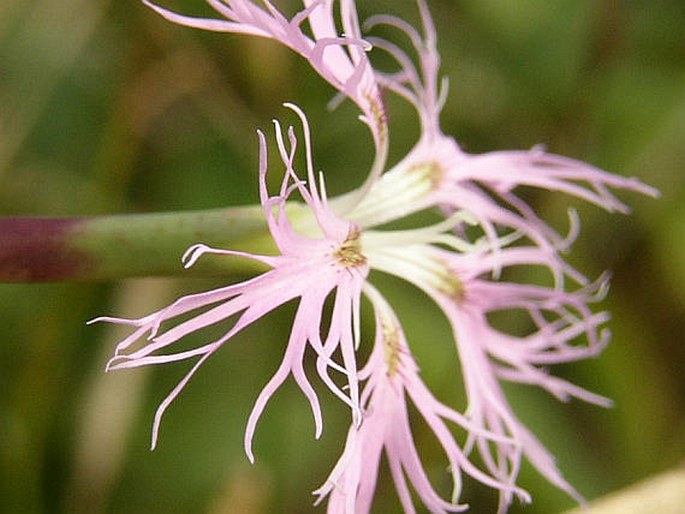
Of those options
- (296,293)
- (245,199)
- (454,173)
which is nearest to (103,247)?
(296,293)

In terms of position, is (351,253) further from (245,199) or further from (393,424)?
(245,199)

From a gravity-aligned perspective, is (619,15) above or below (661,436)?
above

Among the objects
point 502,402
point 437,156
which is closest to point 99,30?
point 437,156

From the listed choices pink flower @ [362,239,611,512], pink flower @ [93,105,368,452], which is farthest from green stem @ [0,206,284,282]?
pink flower @ [362,239,611,512]

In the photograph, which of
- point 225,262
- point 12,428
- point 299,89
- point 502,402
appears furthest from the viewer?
point 299,89

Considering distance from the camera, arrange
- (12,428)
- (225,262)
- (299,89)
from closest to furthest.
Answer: (225,262) < (12,428) < (299,89)

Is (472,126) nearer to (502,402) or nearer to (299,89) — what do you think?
(299,89)

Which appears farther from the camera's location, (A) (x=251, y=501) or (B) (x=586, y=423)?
(B) (x=586, y=423)

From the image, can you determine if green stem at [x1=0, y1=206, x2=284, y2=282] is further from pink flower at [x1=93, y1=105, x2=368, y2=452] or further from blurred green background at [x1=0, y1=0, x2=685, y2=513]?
blurred green background at [x1=0, y1=0, x2=685, y2=513]
